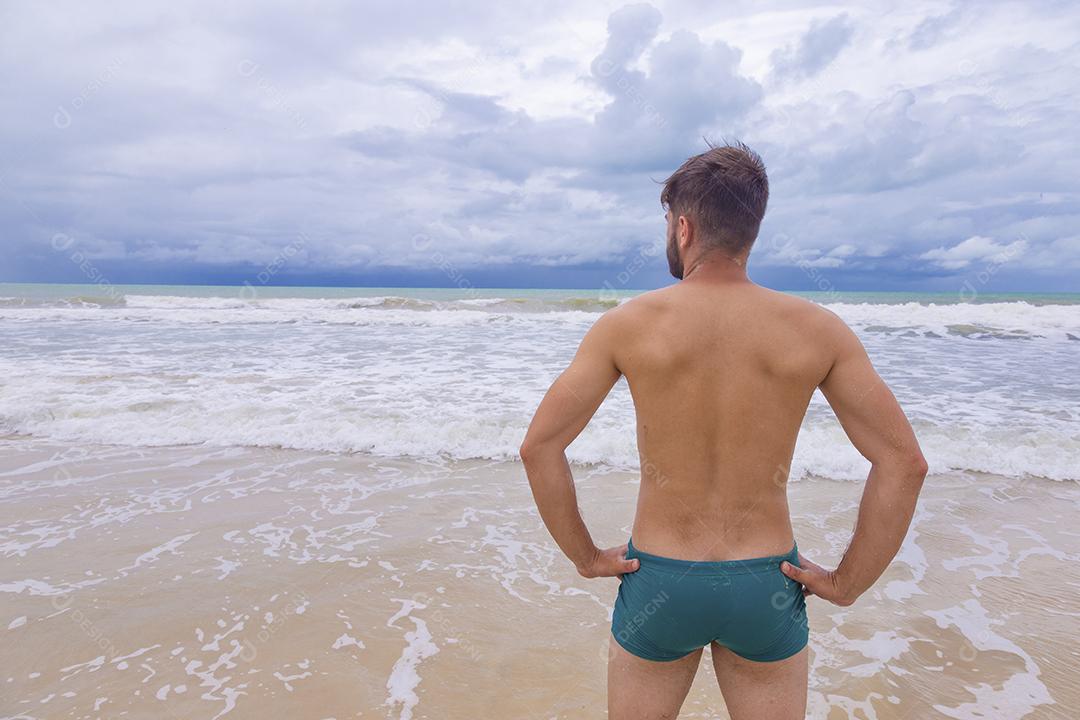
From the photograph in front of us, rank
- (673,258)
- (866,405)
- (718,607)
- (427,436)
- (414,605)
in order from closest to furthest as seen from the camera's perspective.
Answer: (866,405)
(718,607)
(673,258)
(414,605)
(427,436)

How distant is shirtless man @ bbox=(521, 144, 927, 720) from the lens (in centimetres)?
180

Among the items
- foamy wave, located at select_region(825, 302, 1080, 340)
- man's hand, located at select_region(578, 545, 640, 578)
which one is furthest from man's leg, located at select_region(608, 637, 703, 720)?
foamy wave, located at select_region(825, 302, 1080, 340)

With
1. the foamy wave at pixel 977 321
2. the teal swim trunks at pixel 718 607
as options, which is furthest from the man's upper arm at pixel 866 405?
the foamy wave at pixel 977 321

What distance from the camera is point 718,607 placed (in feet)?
6.15

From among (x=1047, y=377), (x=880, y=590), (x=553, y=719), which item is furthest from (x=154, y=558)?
(x=1047, y=377)

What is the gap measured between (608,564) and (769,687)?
0.64 m

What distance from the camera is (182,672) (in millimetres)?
3422

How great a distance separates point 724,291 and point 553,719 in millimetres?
2367

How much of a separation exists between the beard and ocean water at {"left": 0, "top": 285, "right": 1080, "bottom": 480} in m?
5.36

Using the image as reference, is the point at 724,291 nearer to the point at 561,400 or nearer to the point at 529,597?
the point at 561,400

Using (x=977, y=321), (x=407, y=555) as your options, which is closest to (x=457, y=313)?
(x=977, y=321)

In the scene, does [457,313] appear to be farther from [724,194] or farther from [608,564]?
[724,194]

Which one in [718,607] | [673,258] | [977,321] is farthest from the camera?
[977,321]

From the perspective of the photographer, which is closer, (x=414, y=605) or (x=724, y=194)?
(x=724, y=194)
